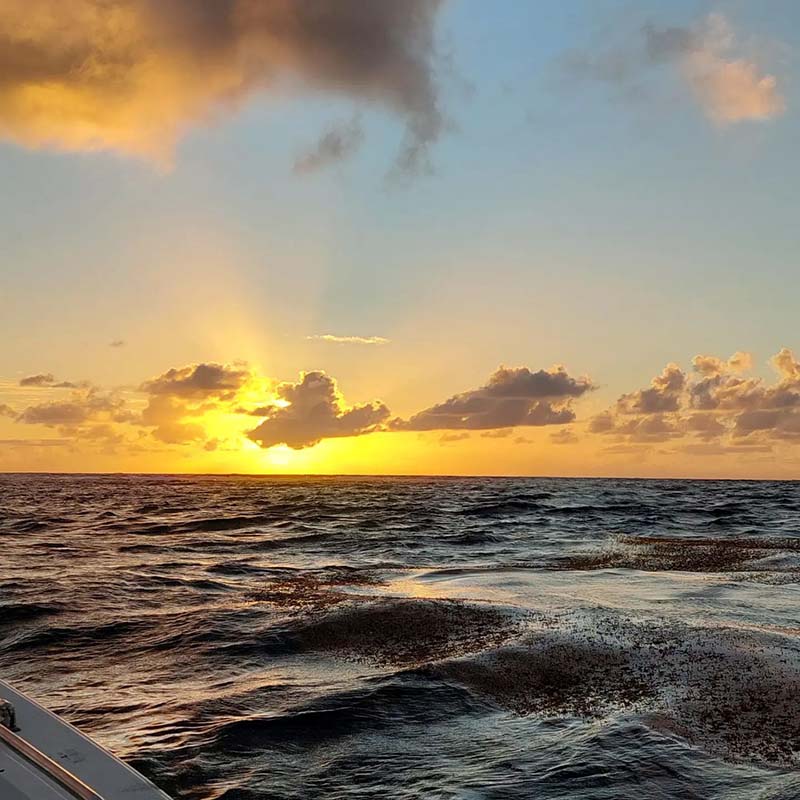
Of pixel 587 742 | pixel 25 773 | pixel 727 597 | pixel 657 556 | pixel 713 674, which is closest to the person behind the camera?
pixel 25 773

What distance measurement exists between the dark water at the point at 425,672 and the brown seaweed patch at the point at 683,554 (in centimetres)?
33

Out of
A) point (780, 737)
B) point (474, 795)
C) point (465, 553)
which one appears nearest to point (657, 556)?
point (465, 553)

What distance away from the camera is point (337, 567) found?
76.5 feet

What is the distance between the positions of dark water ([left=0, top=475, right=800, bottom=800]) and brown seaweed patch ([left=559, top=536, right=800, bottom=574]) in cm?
33

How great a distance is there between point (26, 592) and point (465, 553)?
14642mm

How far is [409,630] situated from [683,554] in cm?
1612

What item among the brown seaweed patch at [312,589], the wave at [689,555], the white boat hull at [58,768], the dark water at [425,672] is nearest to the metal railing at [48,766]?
the white boat hull at [58,768]

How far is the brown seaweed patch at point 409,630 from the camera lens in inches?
475

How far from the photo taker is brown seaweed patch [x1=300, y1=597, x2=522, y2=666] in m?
12.1

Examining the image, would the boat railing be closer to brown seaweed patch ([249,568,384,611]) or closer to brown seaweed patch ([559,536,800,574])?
brown seaweed patch ([249,568,384,611])

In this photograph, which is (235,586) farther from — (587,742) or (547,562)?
(587,742)

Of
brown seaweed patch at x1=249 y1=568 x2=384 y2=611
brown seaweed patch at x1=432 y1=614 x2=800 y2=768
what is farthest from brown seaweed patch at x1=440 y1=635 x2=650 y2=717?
brown seaweed patch at x1=249 y1=568 x2=384 y2=611

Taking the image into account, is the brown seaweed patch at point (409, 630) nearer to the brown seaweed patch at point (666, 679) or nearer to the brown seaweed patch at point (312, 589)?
the brown seaweed patch at point (666, 679)

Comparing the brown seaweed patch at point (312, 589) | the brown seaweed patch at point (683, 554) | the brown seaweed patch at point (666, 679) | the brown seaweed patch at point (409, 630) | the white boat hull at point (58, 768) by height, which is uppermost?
the white boat hull at point (58, 768)
